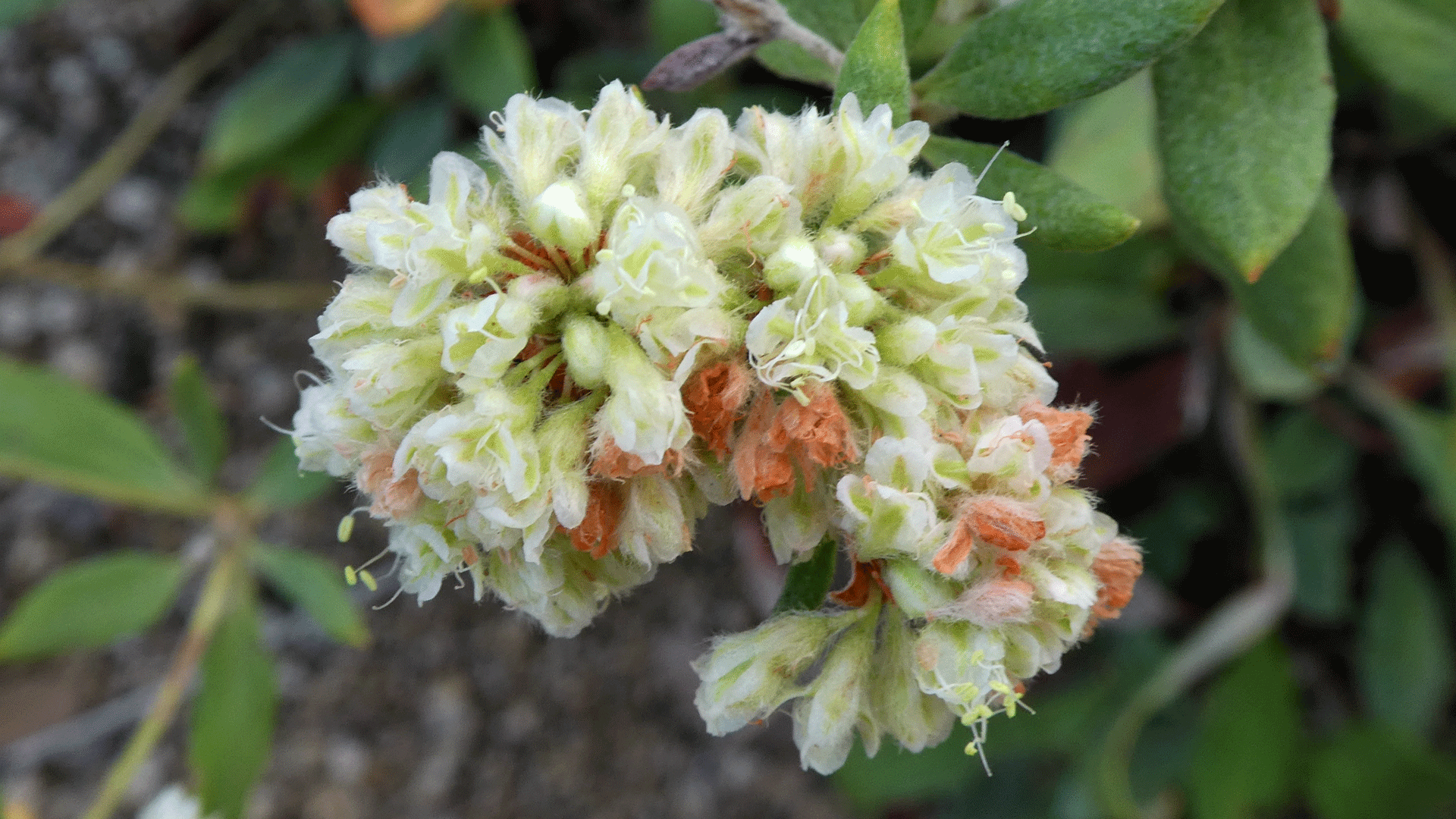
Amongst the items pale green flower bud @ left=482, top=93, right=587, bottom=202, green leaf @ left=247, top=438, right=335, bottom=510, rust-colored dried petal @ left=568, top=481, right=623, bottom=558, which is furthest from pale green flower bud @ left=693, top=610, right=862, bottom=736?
green leaf @ left=247, top=438, right=335, bottom=510

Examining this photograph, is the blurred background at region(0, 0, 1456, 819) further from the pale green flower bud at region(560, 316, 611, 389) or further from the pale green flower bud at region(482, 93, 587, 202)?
the pale green flower bud at region(560, 316, 611, 389)

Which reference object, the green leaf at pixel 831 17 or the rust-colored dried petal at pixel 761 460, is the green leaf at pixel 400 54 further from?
the rust-colored dried petal at pixel 761 460

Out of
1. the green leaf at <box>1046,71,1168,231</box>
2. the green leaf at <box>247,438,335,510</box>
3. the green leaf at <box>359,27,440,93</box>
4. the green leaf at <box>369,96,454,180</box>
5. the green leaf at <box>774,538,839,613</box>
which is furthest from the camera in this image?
the green leaf at <box>369,96,454,180</box>

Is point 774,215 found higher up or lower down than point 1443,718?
higher up

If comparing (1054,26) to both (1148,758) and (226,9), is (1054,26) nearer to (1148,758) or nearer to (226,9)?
(1148,758)

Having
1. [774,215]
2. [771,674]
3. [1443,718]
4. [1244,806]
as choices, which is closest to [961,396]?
[774,215]

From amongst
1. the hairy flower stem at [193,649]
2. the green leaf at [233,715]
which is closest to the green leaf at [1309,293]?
the green leaf at [233,715]
